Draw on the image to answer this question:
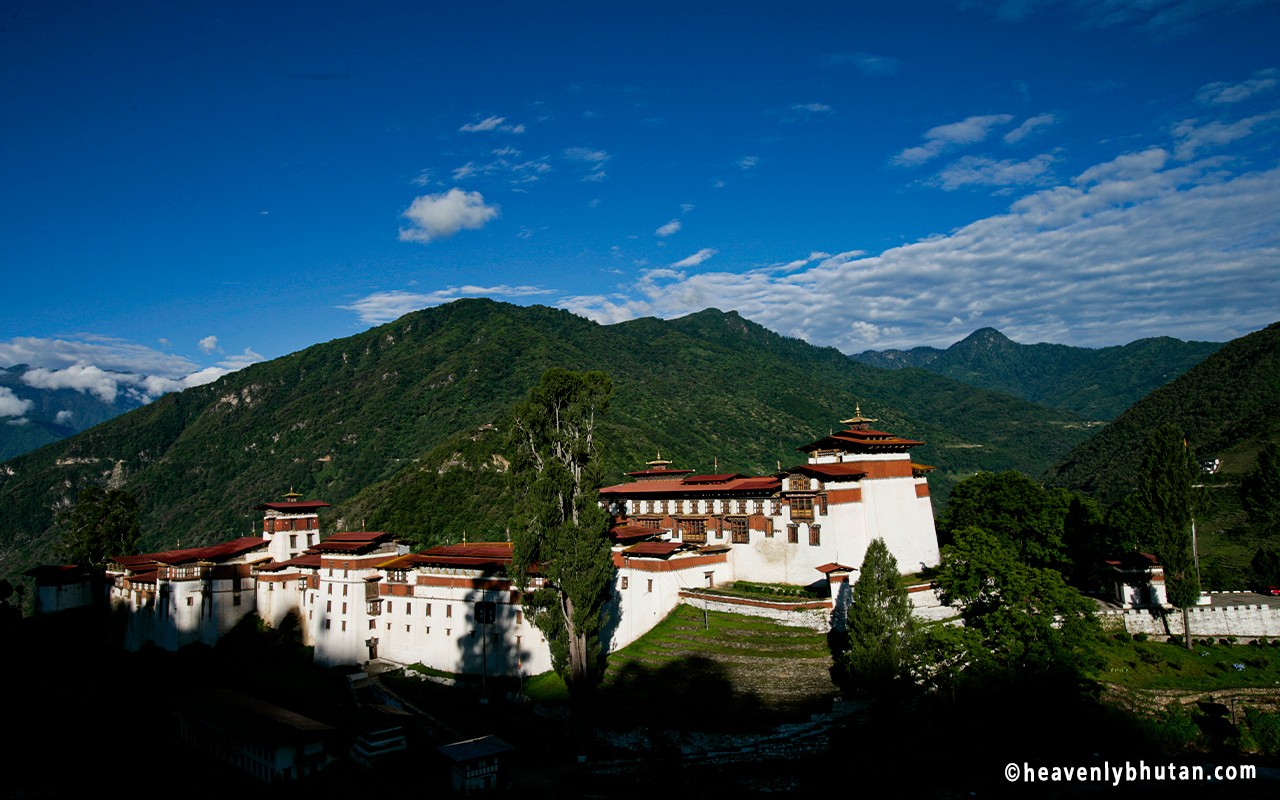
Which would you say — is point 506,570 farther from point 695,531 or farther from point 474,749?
point 695,531

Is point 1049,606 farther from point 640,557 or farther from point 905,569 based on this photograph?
point 640,557

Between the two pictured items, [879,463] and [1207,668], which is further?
[879,463]

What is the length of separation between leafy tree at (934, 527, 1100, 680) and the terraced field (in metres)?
7.66

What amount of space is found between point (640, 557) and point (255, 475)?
142764 mm

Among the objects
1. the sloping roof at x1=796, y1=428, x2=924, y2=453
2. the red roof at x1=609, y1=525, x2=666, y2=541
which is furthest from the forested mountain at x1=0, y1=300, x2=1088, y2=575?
the sloping roof at x1=796, y1=428, x2=924, y2=453

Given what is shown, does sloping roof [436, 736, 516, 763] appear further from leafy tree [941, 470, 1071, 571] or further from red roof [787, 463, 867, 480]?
leafy tree [941, 470, 1071, 571]

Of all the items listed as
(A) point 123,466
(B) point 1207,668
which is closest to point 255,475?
(A) point 123,466

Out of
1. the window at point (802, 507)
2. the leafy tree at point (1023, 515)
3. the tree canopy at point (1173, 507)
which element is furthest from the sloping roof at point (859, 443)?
the tree canopy at point (1173, 507)

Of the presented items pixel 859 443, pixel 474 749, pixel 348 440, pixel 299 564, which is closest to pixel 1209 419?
pixel 859 443

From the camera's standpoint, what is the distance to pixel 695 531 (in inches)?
2167

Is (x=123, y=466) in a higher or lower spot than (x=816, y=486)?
higher

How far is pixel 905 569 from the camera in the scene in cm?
5191

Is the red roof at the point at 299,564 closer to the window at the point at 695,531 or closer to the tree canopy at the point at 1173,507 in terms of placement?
the window at the point at 695,531

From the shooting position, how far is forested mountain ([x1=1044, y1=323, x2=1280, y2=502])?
9569 centimetres
